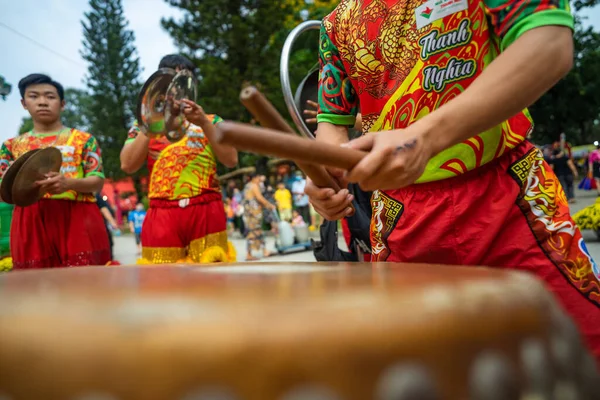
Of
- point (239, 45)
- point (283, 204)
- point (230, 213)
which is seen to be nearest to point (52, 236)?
point (283, 204)

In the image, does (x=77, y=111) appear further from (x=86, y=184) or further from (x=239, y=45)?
(x=86, y=184)

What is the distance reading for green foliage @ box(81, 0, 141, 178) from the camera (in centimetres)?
2864

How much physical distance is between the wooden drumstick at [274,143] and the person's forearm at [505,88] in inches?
9.9

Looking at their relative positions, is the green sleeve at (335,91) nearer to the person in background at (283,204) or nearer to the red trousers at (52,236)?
the red trousers at (52,236)

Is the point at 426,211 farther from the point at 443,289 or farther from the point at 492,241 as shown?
the point at 443,289

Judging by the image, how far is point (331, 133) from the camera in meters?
1.44

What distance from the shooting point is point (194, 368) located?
1.29 feet

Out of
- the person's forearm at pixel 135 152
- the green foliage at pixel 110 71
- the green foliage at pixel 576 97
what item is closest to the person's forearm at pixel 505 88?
the person's forearm at pixel 135 152

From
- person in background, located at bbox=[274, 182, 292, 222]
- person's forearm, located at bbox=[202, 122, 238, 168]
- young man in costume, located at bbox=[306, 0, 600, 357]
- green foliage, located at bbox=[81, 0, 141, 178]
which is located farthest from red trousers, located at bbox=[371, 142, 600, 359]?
green foliage, located at bbox=[81, 0, 141, 178]

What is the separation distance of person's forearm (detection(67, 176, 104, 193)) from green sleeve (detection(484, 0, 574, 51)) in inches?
104

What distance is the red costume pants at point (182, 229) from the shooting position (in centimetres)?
314

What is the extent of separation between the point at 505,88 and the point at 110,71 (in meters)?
31.4

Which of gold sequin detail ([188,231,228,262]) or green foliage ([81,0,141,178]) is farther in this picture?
green foliage ([81,0,141,178])

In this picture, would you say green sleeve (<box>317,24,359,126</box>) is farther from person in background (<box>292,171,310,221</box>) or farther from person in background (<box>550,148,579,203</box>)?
person in background (<box>550,148,579,203</box>)
